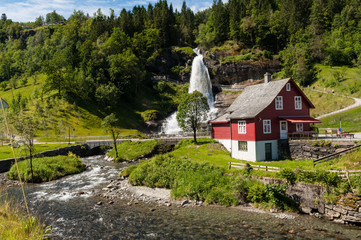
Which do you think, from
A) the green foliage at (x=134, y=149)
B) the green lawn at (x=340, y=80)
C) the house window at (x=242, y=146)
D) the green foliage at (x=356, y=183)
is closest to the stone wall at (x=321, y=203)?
the green foliage at (x=356, y=183)

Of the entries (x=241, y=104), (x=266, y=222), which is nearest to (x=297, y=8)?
(x=241, y=104)

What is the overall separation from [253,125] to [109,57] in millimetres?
71763

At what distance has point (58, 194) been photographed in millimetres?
26047

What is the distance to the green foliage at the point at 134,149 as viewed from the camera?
45.8 metres

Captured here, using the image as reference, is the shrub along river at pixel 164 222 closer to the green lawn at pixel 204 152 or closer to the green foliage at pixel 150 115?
the green lawn at pixel 204 152

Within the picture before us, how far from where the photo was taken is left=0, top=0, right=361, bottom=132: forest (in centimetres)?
7825

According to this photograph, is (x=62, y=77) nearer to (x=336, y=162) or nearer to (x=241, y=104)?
(x=241, y=104)

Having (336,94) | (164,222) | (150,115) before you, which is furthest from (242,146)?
(150,115)

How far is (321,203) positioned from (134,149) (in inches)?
1437

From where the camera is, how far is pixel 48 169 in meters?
33.8

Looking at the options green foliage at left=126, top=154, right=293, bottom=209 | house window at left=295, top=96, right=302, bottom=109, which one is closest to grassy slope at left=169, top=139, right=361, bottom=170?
green foliage at left=126, top=154, right=293, bottom=209

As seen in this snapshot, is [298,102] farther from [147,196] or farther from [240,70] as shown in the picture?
[240,70]

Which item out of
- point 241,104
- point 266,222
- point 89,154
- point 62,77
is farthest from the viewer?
point 62,77

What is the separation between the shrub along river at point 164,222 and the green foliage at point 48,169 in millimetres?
7840
